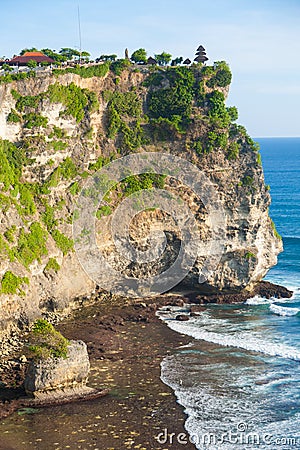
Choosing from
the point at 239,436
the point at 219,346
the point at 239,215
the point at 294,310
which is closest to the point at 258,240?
the point at 239,215

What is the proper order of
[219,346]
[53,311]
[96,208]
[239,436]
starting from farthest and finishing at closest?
[96,208] < [53,311] < [219,346] < [239,436]

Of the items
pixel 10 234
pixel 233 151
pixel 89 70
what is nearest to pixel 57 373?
pixel 10 234

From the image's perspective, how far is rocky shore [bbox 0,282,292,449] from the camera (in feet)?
120

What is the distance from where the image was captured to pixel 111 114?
58.0 m

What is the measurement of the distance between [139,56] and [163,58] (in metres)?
2.43

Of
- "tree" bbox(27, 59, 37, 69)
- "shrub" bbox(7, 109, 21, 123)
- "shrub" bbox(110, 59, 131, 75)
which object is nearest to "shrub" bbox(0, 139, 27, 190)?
"shrub" bbox(7, 109, 21, 123)

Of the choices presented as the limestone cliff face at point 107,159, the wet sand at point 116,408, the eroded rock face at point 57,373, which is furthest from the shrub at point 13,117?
the eroded rock face at point 57,373

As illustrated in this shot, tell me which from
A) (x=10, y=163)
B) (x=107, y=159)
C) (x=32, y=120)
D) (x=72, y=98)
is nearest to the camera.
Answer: (x=10, y=163)

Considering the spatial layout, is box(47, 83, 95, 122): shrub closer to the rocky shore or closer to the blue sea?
the rocky shore

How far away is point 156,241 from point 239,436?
1004 inches

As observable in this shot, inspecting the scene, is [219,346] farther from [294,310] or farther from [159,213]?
[159,213]

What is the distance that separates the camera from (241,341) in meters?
46.8

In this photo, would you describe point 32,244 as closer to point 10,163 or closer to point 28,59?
point 10,163

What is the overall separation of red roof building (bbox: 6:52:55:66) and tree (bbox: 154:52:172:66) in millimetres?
10006
